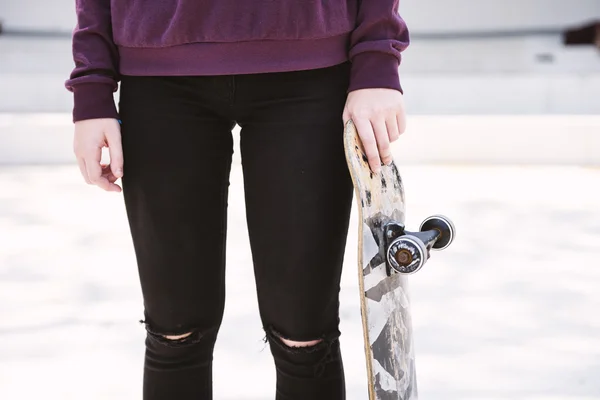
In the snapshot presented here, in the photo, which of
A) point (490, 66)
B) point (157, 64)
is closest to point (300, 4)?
point (157, 64)

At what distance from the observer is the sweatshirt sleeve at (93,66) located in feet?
3.31

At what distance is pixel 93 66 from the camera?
100cm

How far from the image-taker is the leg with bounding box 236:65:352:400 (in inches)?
37.6

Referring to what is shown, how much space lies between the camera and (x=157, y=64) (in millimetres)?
981

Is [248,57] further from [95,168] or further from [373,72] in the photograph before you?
[95,168]

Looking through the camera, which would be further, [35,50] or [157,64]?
[35,50]

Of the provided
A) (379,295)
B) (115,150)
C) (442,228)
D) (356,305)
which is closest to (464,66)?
(356,305)

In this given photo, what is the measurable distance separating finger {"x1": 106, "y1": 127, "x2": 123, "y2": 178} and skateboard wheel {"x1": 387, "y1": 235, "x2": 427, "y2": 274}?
39 centimetres

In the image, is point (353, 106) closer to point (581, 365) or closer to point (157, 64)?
point (157, 64)

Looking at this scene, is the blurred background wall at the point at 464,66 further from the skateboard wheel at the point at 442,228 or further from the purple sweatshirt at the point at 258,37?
the purple sweatshirt at the point at 258,37

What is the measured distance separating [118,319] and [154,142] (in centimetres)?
150

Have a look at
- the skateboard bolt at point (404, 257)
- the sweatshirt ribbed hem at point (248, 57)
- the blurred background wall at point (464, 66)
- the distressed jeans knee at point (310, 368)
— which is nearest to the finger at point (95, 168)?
the sweatshirt ribbed hem at point (248, 57)

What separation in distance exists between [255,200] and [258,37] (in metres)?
0.22

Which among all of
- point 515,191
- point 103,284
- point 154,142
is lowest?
point 515,191
